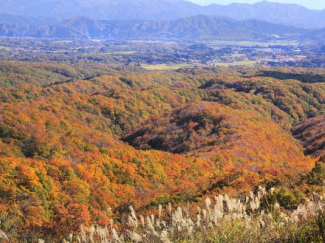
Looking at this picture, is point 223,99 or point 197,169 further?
point 223,99

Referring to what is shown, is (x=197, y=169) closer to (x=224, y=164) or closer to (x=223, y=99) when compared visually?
(x=224, y=164)

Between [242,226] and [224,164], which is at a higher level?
[242,226]

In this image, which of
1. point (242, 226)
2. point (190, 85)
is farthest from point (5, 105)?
point (190, 85)

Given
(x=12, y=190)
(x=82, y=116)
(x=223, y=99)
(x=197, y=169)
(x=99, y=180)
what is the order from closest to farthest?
1. (x=12, y=190)
2. (x=99, y=180)
3. (x=197, y=169)
4. (x=82, y=116)
5. (x=223, y=99)

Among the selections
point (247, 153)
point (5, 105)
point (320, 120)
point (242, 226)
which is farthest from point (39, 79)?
point (242, 226)

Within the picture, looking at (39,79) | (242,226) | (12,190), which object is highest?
(242,226)

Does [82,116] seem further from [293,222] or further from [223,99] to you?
[293,222]

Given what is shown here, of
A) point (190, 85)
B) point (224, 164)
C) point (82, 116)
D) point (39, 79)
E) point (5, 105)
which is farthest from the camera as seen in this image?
point (39, 79)
